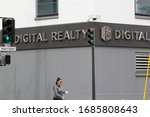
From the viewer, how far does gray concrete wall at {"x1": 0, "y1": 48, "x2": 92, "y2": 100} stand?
21.2 m

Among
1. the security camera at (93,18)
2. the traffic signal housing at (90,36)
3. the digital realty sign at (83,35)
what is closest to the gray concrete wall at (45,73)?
the digital realty sign at (83,35)

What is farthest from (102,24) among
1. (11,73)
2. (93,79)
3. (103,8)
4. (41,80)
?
(11,73)

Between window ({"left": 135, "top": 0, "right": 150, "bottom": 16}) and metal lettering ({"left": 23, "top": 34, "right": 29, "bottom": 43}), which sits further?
metal lettering ({"left": 23, "top": 34, "right": 29, "bottom": 43})

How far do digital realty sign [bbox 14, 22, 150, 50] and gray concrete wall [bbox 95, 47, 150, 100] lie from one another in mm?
437

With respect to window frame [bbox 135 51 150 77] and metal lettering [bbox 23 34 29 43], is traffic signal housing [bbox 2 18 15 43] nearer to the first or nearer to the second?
metal lettering [bbox 23 34 29 43]

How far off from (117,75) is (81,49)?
2187 millimetres

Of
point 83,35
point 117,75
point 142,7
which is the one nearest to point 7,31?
point 83,35

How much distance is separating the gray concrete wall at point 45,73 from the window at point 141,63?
2699mm

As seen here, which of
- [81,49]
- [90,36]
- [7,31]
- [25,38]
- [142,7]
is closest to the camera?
[7,31]

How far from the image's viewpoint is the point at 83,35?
69.8ft

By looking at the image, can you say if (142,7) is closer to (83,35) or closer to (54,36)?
(83,35)

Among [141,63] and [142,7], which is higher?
[142,7]

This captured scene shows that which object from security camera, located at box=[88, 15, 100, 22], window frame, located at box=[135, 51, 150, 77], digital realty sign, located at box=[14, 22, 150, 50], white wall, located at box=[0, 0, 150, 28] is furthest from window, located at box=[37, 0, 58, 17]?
Result: window frame, located at box=[135, 51, 150, 77]

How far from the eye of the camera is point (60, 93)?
1900cm
